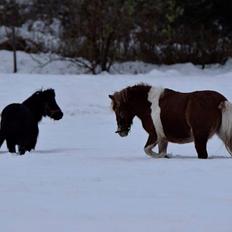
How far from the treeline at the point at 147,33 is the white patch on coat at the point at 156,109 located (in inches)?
599

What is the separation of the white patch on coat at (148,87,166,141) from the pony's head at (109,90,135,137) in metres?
0.30

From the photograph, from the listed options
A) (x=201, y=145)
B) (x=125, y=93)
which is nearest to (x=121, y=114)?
(x=125, y=93)

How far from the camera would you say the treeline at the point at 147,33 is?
24.9 meters

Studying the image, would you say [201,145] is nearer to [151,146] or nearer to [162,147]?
[162,147]

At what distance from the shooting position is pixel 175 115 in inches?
360

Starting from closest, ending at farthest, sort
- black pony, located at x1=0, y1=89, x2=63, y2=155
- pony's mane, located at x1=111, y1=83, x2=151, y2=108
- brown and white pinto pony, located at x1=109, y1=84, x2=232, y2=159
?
brown and white pinto pony, located at x1=109, y1=84, x2=232, y2=159, pony's mane, located at x1=111, y1=83, x2=151, y2=108, black pony, located at x1=0, y1=89, x2=63, y2=155

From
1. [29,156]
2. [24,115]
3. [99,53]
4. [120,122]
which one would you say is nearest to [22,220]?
[29,156]

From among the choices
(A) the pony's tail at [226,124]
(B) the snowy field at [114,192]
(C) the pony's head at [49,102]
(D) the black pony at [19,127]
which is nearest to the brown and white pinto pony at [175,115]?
(A) the pony's tail at [226,124]

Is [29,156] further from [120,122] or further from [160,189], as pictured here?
[160,189]

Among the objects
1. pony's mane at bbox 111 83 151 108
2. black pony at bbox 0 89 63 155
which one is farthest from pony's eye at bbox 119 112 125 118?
black pony at bbox 0 89 63 155

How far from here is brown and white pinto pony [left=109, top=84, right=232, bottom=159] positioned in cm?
892

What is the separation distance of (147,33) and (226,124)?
1782 centimetres

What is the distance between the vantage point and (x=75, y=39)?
84.9 feet

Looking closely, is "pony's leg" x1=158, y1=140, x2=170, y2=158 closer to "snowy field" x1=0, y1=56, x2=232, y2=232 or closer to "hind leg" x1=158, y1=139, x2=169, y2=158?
"hind leg" x1=158, y1=139, x2=169, y2=158
